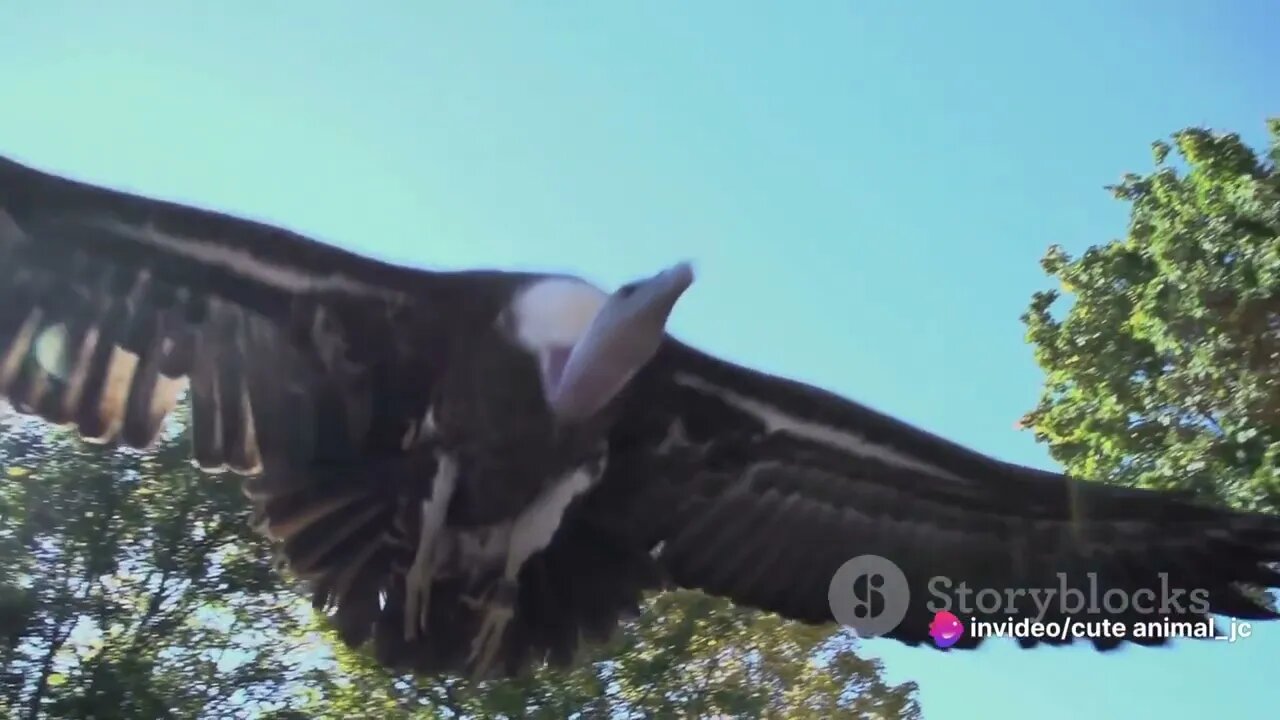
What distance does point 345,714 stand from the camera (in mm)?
6188

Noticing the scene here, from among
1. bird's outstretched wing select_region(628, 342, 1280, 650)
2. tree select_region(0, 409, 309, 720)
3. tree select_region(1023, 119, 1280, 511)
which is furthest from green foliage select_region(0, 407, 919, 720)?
bird's outstretched wing select_region(628, 342, 1280, 650)

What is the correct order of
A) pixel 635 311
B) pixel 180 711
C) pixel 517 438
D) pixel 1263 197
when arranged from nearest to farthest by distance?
pixel 635 311, pixel 517 438, pixel 1263 197, pixel 180 711

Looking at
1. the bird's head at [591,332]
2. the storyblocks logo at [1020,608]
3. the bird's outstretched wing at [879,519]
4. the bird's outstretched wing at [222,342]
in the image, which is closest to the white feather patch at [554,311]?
the bird's head at [591,332]

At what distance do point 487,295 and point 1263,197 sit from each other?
3912 millimetres

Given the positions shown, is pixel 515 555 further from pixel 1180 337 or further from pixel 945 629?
pixel 1180 337

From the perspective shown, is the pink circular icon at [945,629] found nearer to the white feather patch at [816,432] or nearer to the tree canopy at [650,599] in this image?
the white feather patch at [816,432]

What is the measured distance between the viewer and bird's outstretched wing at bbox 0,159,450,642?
1.96 metres

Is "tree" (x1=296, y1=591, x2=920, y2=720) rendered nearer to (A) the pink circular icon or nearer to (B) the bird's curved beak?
(A) the pink circular icon

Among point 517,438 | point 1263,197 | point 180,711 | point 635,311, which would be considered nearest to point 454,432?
point 517,438

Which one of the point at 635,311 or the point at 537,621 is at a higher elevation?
the point at 635,311

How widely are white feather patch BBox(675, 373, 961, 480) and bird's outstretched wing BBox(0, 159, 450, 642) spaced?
55cm

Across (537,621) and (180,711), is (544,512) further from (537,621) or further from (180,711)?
(180,711)

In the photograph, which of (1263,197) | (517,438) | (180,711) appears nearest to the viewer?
(517,438)

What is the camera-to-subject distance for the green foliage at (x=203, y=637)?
578 cm
